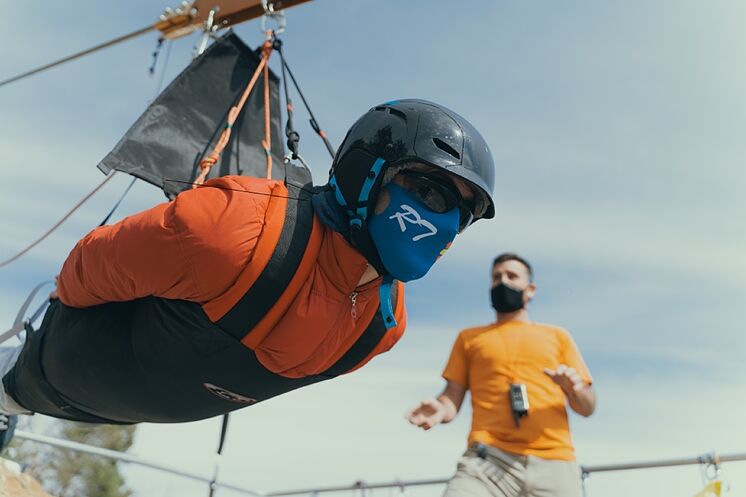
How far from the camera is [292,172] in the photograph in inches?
143

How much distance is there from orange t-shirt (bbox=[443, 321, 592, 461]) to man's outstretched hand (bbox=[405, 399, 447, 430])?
27 centimetres

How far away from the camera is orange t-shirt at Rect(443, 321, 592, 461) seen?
3711mm

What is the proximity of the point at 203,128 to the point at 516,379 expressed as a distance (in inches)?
94.0

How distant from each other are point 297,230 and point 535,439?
7.24 feet

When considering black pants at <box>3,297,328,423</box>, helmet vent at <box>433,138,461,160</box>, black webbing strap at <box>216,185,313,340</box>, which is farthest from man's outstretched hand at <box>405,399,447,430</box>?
helmet vent at <box>433,138,461,160</box>

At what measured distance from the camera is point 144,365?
2.47 m

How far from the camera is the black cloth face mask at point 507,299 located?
166 inches

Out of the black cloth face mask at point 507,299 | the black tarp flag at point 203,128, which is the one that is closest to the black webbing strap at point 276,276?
the black tarp flag at point 203,128

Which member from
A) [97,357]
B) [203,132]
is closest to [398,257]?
[97,357]

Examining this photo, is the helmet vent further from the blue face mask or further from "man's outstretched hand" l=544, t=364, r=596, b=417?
"man's outstretched hand" l=544, t=364, r=596, b=417

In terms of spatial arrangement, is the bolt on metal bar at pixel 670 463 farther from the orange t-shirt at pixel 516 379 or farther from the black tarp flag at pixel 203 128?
the black tarp flag at pixel 203 128

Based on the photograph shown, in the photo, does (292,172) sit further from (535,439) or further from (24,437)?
(24,437)

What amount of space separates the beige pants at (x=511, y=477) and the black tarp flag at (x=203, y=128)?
1.78 m

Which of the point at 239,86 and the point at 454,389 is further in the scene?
the point at 239,86
